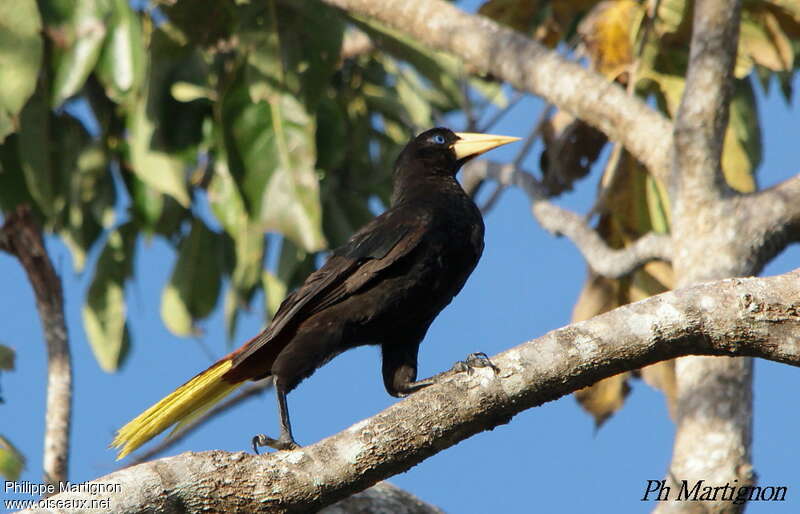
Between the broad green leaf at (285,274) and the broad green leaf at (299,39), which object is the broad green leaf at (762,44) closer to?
the broad green leaf at (299,39)

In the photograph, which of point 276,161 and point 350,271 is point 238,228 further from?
point 350,271

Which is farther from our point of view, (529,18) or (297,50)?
(529,18)

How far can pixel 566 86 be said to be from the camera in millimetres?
4754

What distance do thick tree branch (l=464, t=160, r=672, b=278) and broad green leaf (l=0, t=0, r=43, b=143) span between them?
215 centimetres

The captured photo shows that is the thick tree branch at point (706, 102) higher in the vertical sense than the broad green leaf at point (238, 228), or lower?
lower

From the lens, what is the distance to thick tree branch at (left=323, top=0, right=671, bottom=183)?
4.50m

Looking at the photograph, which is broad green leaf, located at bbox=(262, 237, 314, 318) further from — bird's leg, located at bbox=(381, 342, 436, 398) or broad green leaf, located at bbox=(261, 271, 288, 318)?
bird's leg, located at bbox=(381, 342, 436, 398)

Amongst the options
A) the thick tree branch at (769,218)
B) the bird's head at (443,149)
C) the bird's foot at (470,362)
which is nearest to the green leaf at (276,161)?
the bird's head at (443,149)

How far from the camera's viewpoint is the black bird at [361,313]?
377cm

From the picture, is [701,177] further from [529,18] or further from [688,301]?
[529,18]

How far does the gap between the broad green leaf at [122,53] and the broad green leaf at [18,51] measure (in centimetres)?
37

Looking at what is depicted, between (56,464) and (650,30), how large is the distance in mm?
3122

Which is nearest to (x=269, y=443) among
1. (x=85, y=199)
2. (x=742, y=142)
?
(x=85, y=199)

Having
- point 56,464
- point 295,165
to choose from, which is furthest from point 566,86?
point 56,464
